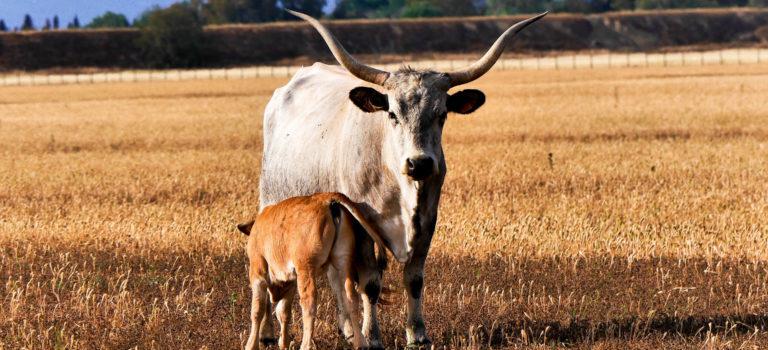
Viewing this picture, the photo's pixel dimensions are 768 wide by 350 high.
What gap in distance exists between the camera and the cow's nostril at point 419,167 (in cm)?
621

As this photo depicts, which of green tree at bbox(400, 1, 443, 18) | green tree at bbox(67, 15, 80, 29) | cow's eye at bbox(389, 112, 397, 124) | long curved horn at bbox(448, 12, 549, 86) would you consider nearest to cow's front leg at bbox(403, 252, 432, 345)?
cow's eye at bbox(389, 112, 397, 124)

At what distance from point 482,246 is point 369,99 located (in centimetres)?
360

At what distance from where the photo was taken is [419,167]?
6211 millimetres

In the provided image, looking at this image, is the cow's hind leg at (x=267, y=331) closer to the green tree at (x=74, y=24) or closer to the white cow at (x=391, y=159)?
the white cow at (x=391, y=159)

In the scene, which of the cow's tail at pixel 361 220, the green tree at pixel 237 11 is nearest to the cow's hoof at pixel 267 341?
the cow's tail at pixel 361 220

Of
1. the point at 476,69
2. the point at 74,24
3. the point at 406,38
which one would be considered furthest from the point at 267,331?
the point at 74,24

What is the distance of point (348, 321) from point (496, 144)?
14748mm

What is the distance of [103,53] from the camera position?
370 feet

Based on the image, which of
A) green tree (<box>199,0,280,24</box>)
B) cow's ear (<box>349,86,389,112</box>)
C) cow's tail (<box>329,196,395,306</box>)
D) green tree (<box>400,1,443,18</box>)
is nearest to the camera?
cow's tail (<box>329,196,395,306</box>)

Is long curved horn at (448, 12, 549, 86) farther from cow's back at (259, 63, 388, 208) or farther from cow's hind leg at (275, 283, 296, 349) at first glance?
cow's hind leg at (275, 283, 296, 349)

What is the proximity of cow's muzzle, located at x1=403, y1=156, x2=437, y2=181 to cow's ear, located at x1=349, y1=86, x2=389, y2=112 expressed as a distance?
0.68 m

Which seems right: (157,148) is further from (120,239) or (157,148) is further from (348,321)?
(348,321)

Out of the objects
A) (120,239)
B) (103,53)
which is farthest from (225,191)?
(103,53)

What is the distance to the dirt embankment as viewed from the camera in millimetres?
111125
